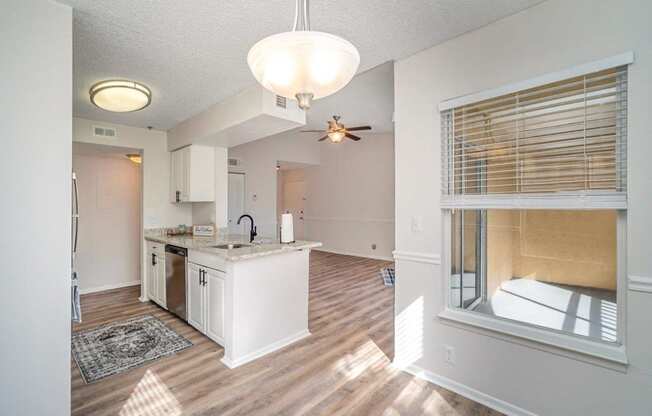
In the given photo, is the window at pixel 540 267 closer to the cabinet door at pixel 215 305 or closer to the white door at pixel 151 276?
the cabinet door at pixel 215 305

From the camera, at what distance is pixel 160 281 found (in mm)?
4000

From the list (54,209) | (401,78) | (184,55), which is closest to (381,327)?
(401,78)

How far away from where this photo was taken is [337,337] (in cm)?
314

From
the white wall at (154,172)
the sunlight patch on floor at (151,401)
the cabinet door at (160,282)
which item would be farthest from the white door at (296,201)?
the sunlight patch on floor at (151,401)

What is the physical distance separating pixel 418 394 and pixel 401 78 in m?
2.41

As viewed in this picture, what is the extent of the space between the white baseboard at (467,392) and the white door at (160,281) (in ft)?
9.97

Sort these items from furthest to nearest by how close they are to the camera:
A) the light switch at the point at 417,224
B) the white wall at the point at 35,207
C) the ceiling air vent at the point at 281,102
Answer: the ceiling air vent at the point at 281,102 → the light switch at the point at 417,224 → the white wall at the point at 35,207

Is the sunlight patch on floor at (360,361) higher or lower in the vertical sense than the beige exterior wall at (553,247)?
lower

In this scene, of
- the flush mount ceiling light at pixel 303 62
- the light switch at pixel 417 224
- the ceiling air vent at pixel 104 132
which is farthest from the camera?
the ceiling air vent at pixel 104 132

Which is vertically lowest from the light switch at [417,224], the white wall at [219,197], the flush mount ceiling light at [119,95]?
the light switch at [417,224]

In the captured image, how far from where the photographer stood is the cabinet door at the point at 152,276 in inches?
164

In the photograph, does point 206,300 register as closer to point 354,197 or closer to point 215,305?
point 215,305

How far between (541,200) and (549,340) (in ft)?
2.72

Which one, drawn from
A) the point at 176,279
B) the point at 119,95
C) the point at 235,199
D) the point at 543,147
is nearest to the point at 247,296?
the point at 176,279
